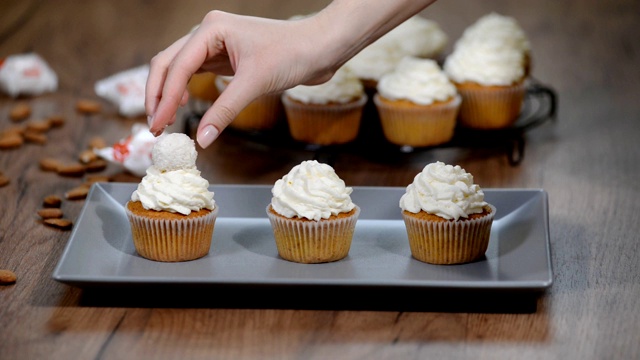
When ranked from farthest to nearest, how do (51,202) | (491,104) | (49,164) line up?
(491,104)
(49,164)
(51,202)

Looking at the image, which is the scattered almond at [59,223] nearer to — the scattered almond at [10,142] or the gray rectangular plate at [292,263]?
the gray rectangular plate at [292,263]

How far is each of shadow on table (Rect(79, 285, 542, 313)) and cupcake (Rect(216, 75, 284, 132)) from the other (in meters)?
0.95

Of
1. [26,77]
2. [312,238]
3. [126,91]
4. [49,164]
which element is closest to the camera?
[312,238]

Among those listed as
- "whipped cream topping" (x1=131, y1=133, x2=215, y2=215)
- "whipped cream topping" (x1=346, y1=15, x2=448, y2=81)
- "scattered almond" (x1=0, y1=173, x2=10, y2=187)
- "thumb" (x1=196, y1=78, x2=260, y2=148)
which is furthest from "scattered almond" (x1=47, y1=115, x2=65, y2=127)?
"thumb" (x1=196, y1=78, x2=260, y2=148)

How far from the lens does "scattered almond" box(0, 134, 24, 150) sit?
2805mm

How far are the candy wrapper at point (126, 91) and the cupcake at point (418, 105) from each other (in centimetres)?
75

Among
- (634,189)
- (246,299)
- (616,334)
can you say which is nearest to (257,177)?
(246,299)

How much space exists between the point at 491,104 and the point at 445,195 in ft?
2.71

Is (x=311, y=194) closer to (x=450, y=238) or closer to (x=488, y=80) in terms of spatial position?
(x=450, y=238)

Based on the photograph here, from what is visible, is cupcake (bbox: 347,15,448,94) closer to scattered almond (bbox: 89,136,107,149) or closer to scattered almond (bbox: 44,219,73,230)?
scattered almond (bbox: 89,136,107,149)

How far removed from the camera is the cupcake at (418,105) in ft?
8.79

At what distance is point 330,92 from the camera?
2680 mm

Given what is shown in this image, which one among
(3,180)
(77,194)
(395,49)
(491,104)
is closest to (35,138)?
(3,180)

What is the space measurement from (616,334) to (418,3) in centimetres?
87
